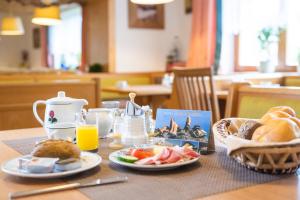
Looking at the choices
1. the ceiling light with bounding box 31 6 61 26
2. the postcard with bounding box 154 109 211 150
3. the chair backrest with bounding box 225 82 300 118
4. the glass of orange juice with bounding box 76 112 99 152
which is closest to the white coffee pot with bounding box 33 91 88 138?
the glass of orange juice with bounding box 76 112 99 152

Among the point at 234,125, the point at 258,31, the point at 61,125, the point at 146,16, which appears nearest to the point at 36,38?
the point at 146,16

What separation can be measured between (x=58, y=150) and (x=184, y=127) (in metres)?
0.41

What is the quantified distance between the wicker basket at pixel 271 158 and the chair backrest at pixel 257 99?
0.69m

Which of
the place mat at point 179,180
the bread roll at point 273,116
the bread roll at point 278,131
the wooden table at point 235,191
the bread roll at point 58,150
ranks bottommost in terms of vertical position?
the wooden table at point 235,191

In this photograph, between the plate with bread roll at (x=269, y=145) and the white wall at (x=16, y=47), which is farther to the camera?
the white wall at (x=16, y=47)

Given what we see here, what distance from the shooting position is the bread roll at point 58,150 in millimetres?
938

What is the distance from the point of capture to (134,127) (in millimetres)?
1233

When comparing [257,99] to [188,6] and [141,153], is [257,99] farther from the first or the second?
[188,6]

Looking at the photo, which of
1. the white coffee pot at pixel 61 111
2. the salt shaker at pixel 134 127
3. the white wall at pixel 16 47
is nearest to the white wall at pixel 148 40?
the white coffee pot at pixel 61 111

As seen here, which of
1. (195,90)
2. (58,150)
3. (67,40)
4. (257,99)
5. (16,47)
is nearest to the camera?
(58,150)

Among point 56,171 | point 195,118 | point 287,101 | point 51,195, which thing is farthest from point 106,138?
point 287,101

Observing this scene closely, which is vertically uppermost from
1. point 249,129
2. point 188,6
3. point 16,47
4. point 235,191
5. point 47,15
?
point 188,6

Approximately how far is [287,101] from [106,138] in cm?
76

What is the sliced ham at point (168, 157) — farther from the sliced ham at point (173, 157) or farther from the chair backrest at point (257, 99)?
the chair backrest at point (257, 99)
